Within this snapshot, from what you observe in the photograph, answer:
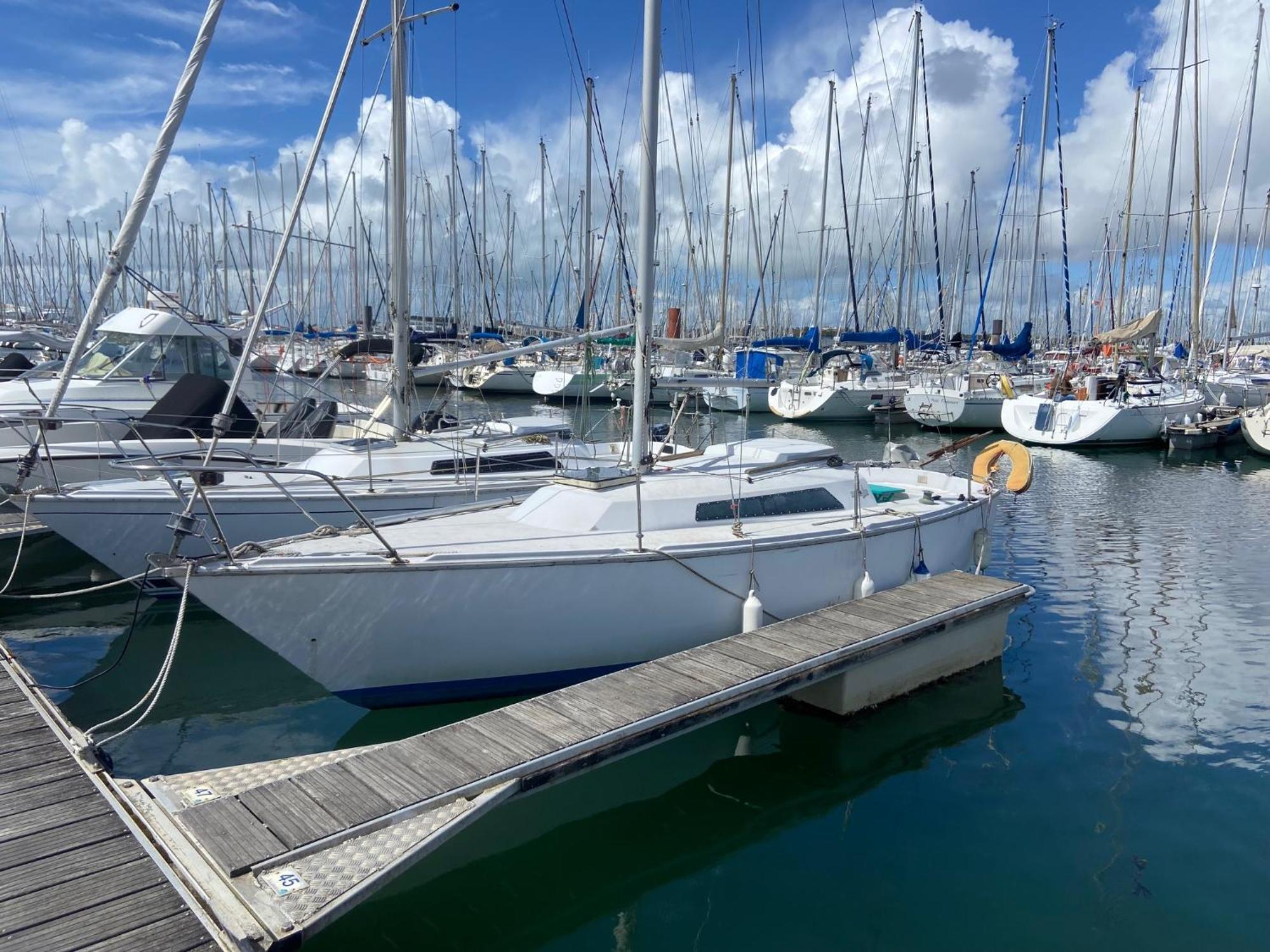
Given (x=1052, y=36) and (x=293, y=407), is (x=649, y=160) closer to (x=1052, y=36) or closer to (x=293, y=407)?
(x=293, y=407)

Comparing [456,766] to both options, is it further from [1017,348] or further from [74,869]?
[1017,348]

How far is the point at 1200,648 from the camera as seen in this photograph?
1166cm

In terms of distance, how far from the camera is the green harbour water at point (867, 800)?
648 centimetres

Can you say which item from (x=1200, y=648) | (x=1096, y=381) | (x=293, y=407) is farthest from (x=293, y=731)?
(x=1096, y=381)

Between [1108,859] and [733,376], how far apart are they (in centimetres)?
3808

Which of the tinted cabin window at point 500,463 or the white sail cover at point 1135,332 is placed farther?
the white sail cover at point 1135,332

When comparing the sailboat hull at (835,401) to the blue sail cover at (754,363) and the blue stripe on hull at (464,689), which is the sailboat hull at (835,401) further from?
the blue stripe on hull at (464,689)

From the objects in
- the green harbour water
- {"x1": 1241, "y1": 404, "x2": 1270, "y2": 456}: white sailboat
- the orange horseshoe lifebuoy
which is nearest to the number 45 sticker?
the green harbour water

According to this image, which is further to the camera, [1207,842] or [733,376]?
[733,376]

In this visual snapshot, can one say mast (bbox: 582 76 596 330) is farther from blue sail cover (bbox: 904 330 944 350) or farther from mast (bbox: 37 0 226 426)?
blue sail cover (bbox: 904 330 944 350)

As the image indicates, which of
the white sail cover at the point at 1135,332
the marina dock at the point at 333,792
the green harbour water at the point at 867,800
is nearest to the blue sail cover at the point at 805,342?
the white sail cover at the point at 1135,332

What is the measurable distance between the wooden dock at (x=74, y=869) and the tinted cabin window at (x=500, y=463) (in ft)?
26.0

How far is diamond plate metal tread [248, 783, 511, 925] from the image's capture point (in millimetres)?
5164

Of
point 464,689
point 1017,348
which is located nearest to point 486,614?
point 464,689
